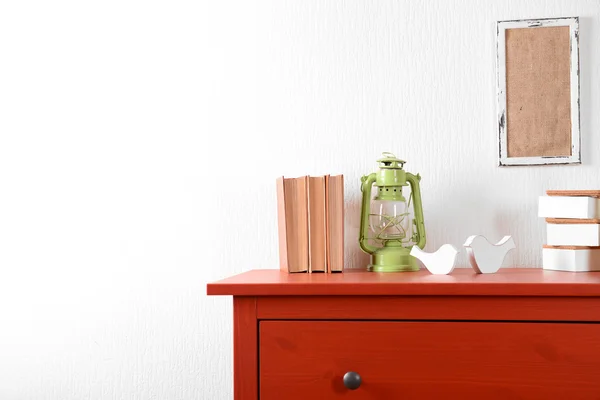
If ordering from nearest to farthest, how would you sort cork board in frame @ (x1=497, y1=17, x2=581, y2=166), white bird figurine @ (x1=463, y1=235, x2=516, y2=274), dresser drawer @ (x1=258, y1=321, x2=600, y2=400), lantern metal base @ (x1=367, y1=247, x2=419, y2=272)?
1. dresser drawer @ (x1=258, y1=321, x2=600, y2=400)
2. white bird figurine @ (x1=463, y1=235, x2=516, y2=274)
3. lantern metal base @ (x1=367, y1=247, x2=419, y2=272)
4. cork board in frame @ (x1=497, y1=17, x2=581, y2=166)

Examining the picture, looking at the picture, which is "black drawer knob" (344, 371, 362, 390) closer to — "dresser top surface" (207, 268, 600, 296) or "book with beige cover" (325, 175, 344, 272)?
"dresser top surface" (207, 268, 600, 296)

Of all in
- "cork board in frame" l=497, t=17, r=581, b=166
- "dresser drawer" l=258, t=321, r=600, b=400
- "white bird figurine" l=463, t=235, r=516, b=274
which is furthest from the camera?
"cork board in frame" l=497, t=17, r=581, b=166

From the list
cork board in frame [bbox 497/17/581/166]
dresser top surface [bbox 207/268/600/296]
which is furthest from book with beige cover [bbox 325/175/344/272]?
cork board in frame [bbox 497/17/581/166]

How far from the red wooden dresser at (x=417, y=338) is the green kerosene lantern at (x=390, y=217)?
0.22m

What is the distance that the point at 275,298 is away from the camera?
1.15m

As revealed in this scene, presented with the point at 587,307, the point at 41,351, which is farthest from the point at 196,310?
the point at 587,307

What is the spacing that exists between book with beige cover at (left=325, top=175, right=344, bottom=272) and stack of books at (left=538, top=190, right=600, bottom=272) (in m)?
0.43

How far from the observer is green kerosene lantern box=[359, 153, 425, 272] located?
54.3 inches

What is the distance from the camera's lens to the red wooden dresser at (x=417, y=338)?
1.07m

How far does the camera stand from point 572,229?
51.8 inches

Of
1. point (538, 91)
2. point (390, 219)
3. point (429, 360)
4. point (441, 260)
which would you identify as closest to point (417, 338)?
point (429, 360)

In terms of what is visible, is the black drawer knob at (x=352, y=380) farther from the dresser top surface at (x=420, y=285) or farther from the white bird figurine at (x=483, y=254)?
the white bird figurine at (x=483, y=254)

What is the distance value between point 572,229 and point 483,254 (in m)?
0.21

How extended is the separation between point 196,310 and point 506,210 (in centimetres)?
80
